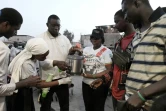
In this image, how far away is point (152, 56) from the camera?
145 centimetres

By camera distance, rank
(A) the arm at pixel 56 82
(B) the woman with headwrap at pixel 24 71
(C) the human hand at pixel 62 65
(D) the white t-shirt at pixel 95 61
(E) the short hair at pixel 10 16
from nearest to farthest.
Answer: (E) the short hair at pixel 10 16 < (B) the woman with headwrap at pixel 24 71 < (A) the arm at pixel 56 82 < (C) the human hand at pixel 62 65 < (D) the white t-shirt at pixel 95 61

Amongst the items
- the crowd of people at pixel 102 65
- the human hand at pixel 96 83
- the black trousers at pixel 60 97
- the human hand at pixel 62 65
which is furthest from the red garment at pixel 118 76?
the black trousers at pixel 60 97

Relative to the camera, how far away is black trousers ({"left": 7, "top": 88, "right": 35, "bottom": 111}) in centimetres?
246

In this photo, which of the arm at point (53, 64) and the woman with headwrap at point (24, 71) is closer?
the woman with headwrap at point (24, 71)

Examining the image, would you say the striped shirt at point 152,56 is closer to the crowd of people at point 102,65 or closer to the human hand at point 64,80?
the crowd of people at point 102,65

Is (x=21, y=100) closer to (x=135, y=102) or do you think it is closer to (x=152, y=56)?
(x=135, y=102)

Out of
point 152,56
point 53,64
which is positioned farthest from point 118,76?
point 152,56

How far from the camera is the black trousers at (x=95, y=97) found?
11.2 ft

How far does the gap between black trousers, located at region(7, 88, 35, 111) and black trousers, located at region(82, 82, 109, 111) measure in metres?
1.20

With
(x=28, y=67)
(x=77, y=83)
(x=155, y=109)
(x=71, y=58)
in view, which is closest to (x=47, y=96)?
(x=71, y=58)

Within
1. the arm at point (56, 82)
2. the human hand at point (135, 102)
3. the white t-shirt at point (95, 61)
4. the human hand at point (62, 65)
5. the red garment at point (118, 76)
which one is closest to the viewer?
the human hand at point (135, 102)

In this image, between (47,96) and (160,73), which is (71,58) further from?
(160,73)

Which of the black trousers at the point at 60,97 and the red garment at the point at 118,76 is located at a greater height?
the red garment at the point at 118,76

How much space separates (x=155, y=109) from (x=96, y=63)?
6.87ft
